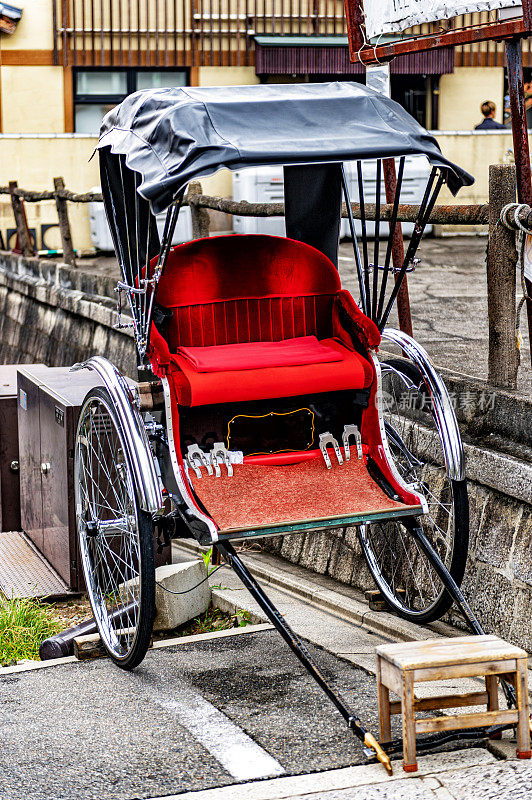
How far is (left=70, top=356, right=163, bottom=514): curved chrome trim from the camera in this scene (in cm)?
448

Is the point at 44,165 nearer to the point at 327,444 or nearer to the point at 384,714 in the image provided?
the point at 327,444

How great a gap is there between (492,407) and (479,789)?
2347 millimetres

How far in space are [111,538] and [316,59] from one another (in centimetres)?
1688

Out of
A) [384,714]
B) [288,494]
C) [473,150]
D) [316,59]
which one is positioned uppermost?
[316,59]

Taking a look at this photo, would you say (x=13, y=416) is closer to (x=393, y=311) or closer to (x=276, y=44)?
(x=393, y=311)

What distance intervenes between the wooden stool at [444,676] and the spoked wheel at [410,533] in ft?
3.21

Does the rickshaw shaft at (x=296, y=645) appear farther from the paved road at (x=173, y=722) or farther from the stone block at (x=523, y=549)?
the stone block at (x=523, y=549)

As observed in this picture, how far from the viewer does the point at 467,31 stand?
5230 mm

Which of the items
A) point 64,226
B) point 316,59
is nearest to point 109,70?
point 316,59

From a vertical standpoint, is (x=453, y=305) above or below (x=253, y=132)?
below

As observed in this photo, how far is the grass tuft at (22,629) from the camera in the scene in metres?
5.48

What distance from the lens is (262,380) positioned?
16.4ft

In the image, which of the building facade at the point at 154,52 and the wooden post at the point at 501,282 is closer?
the wooden post at the point at 501,282

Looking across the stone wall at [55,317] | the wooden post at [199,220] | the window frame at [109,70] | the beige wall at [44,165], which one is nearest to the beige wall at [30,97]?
the window frame at [109,70]
